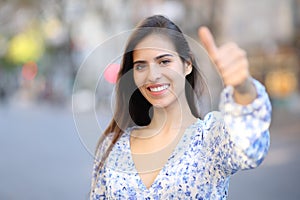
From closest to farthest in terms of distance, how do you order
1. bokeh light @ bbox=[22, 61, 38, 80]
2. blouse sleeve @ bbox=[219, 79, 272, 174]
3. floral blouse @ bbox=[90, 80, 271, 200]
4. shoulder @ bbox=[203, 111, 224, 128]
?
blouse sleeve @ bbox=[219, 79, 272, 174]
floral blouse @ bbox=[90, 80, 271, 200]
shoulder @ bbox=[203, 111, 224, 128]
bokeh light @ bbox=[22, 61, 38, 80]

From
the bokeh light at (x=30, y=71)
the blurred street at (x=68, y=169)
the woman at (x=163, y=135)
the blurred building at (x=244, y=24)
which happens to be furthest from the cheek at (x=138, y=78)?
the bokeh light at (x=30, y=71)

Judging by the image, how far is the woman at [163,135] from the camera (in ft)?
5.22

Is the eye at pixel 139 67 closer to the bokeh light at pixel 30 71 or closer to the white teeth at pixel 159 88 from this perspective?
the white teeth at pixel 159 88

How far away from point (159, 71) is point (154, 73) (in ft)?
0.05

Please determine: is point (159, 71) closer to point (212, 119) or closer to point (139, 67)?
point (139, 67)

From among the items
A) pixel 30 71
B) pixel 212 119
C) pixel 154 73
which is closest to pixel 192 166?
pixel 212 119

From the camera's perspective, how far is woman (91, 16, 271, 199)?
1591 mm

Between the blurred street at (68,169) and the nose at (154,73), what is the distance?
3570 mm

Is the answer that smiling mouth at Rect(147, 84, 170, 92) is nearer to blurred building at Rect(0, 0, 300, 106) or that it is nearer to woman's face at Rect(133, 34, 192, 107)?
woman's face at Rect(133, 34, 192, 107)

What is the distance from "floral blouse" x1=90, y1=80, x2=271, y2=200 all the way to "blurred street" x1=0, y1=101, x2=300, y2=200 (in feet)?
11.1

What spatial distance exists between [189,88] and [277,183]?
6.45 metres

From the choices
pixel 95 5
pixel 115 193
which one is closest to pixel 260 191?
pixel 115 193

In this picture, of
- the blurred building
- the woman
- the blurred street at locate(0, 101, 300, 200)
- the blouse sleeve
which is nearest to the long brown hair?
the woman

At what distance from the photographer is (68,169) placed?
9320 mm
